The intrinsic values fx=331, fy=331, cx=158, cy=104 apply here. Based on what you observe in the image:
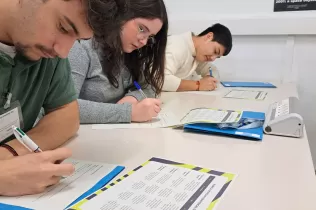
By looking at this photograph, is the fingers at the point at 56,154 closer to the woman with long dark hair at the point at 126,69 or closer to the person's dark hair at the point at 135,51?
the person's dark hair at the point at 135,51

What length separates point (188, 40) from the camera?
85.4 inches

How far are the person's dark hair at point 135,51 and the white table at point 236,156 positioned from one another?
29 centimetres

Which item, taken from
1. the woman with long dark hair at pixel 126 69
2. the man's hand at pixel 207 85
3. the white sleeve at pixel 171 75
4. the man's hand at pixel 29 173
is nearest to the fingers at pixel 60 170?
the man's hand at pixel 29 173

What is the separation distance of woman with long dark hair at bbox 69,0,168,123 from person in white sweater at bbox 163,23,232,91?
1.46 feet

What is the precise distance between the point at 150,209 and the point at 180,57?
1.53m

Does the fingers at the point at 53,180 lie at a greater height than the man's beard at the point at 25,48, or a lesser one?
lesser

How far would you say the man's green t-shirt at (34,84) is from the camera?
0.77m

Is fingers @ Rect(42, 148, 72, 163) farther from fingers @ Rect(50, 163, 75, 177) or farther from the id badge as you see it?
the id badge

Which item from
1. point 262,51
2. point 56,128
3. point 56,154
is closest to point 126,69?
point 56,128

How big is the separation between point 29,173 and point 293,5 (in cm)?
210

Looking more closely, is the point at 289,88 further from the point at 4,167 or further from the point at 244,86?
the point at 4,167

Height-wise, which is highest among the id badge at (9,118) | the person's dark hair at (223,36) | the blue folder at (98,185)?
the person's dark hair at (223,36)

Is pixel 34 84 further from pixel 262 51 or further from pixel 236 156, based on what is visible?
pixel 262 51

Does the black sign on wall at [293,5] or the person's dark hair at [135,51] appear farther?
the black sign on wall at [293,5]
